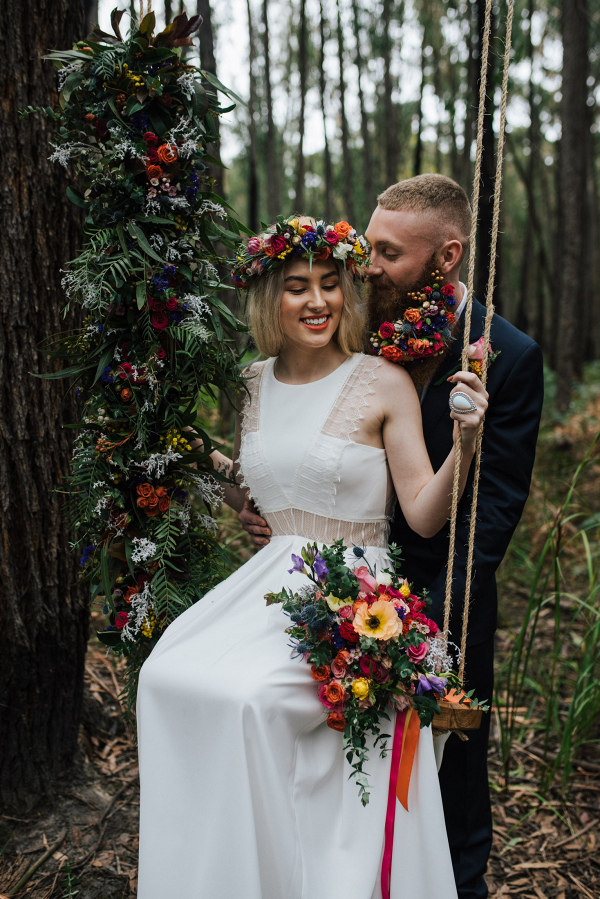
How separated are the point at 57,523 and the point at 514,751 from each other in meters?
2.62

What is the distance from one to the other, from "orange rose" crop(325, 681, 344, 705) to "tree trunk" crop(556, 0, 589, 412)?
819cm

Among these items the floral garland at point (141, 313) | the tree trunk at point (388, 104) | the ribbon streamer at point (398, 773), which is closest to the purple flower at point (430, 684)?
the ribbon streamer at point (398, 773)

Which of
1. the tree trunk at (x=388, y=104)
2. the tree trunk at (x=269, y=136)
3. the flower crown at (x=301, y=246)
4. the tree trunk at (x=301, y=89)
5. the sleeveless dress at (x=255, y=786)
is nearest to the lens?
the sleeveless dress at (x=255, y=786)

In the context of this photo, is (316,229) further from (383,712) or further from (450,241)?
(383,712)

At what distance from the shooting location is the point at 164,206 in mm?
2125

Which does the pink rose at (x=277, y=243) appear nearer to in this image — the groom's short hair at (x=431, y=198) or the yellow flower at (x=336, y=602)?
the groom's short hair at (x=431, y=198)

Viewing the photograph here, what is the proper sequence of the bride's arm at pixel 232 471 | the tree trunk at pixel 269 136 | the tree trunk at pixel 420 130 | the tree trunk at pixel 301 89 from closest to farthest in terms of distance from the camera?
the bride's arm at pixel 232 471 < the tree trunk at pixel 420 130 < the tree trunk at pixel 269 136 < the tree trunk at pixel 301 89

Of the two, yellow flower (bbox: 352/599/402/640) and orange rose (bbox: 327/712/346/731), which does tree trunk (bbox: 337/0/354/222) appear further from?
orange rose (bbox: 327/712/346/731)

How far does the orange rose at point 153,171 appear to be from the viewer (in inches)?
81.2

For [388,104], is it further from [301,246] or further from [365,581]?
[365,581]

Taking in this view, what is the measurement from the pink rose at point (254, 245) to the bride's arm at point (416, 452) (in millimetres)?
606

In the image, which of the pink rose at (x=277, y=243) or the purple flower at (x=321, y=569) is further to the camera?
the pink rose at (x=277, y=243)

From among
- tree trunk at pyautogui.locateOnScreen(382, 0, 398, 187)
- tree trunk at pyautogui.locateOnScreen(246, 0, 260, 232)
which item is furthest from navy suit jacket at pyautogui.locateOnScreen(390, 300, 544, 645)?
tree trunk at pyautogui.locateOnScreen(382, 0, 398, 187)

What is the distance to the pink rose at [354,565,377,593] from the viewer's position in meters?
1.92
